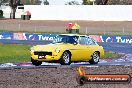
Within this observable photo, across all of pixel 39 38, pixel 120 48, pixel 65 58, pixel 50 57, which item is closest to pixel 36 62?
pixel 50 57

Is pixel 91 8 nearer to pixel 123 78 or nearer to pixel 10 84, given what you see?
pixel 10 84

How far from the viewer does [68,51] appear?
20688 millimetres

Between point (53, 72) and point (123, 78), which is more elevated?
point (123, 78)

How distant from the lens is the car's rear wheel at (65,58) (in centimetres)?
2030

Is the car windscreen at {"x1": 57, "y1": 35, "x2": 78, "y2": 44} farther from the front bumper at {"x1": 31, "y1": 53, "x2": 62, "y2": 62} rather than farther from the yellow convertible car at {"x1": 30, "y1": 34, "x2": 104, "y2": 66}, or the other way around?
the front bumper at {"x1": 31, "y1": 53, "x2": 62, "y2": 62}

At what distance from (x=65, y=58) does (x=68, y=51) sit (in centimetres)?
37

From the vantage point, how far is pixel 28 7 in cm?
8025

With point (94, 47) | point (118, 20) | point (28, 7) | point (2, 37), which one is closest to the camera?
point (94, 47)

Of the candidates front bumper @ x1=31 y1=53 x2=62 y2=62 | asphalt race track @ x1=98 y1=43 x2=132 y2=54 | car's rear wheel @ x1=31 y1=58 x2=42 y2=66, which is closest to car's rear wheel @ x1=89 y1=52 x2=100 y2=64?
front bumper @ x1=31 y1=53 x2=62 y2=62

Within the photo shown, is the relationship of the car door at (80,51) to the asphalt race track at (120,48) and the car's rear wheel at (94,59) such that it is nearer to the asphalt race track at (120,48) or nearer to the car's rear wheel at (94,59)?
the car's rear wheel at (94,59)

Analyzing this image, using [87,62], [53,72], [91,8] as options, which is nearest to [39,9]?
[91,8]

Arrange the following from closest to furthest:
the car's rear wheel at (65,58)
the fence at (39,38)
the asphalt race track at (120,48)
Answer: the car's rear wheel at (65,58) < the asphalt race track at (120,48) < the fence at (39,38)

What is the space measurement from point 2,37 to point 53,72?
2879 cm

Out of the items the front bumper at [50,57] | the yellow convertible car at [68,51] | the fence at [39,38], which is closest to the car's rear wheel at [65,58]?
the yellow convertible car at [68,51]
